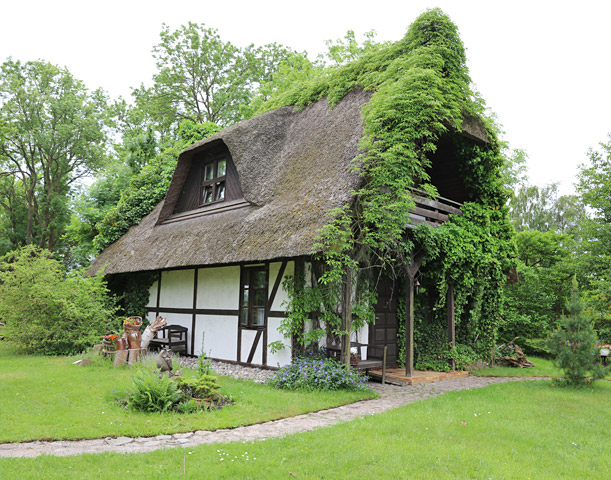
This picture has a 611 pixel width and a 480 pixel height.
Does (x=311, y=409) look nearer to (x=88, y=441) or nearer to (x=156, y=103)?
(x=88, y=441)

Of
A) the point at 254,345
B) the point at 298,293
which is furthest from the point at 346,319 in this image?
the point at 254,345

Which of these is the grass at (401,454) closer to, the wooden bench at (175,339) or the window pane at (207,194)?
the wooden bench at (175,339)

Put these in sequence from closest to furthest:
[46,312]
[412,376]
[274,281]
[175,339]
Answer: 1. [412,376]
2. [274,281]
3. [46,312]
4. [175,339]

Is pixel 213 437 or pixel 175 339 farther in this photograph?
pixel 175 339

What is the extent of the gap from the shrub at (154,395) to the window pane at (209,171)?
7636mm

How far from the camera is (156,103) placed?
87.5 feet

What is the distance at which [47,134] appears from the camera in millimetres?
26156

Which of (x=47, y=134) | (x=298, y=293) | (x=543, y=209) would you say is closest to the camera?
(x=298, y=293)

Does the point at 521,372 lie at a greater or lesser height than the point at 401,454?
lesser

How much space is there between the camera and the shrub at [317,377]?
302 inches

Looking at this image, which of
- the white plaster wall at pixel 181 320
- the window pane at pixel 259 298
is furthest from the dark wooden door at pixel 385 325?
the white plaster wall at pixel 181 320

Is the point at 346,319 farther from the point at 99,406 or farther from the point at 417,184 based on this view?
the point at 99,406

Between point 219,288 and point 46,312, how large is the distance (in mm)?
4495

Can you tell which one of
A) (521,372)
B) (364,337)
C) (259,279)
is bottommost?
(521,372)
